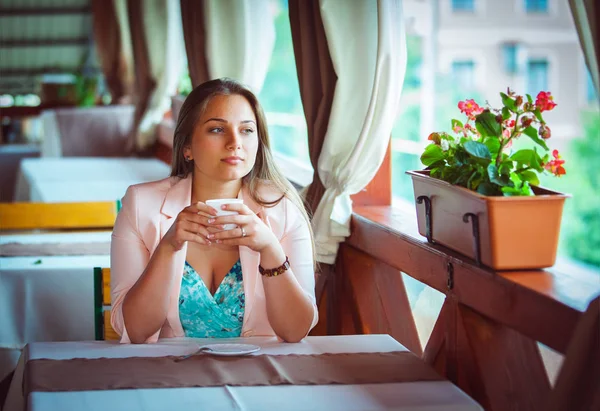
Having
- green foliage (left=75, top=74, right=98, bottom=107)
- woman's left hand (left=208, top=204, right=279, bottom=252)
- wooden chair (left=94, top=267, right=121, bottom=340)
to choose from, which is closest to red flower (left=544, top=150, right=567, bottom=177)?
woman's left hand (left=208, top=204, right=279, bottom=252)

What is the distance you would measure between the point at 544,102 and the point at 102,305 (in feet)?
5.39

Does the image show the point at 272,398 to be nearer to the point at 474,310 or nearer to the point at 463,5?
the point at 474,310

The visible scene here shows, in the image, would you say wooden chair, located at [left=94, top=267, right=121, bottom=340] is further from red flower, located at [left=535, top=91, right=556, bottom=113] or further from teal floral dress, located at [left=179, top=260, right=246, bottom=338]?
A: red flower, located at [left=535, top=91, right=556, bottom=113]

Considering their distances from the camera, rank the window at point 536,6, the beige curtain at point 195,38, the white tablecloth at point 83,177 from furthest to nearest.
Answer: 1. the window at point 536,6
2. the white tablecloth at point 83,177
3. the beige curtain at point 195,38

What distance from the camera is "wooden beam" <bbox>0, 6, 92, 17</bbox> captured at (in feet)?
49.3

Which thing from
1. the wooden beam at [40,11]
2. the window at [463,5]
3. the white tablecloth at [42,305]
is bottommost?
the white tablecloth at [42,305]

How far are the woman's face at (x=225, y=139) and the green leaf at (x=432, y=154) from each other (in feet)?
1.60

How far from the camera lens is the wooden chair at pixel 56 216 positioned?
3566mm

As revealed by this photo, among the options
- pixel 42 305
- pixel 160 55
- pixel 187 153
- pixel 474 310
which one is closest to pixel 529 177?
pixel 474 310

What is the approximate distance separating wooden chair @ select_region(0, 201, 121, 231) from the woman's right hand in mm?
1736

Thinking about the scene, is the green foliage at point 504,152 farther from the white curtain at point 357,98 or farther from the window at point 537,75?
the window at point 537,75


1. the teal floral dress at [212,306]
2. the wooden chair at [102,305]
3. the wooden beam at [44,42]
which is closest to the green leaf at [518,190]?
the teal floral dress at [212,306]

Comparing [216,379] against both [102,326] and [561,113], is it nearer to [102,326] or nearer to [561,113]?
[102,326]

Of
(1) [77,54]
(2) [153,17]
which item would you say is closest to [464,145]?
(2) [153,17]
